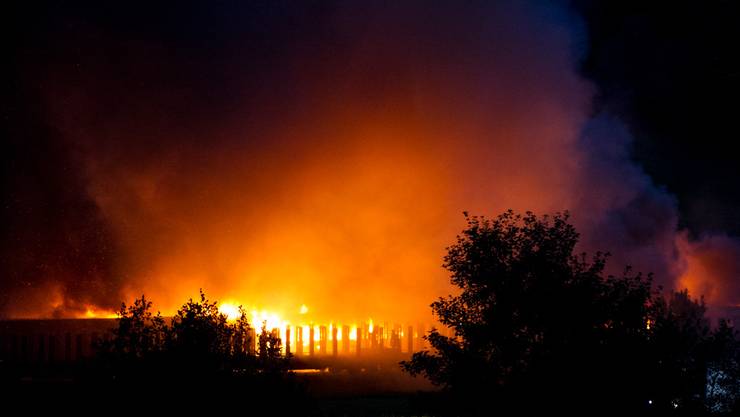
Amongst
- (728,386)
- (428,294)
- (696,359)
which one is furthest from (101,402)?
(428,294)

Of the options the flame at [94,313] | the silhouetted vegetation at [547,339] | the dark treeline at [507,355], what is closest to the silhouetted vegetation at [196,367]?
the dark treeline at [507,355]

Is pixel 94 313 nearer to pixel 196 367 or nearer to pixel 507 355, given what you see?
pixel 196 367

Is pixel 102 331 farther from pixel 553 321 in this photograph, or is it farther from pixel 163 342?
pixel 553 321

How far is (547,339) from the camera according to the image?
26.4 meters

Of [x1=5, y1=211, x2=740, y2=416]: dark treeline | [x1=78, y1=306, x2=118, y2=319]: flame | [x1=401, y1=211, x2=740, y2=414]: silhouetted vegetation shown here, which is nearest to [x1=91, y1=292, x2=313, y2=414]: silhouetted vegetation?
[x1=5, y1=211, x2=740, y2=416]: dark treeline

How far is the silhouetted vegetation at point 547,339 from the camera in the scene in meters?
26.1

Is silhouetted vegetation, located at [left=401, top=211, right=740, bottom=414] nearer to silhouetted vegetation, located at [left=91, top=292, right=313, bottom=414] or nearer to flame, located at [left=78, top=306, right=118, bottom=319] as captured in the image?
silhouetted vegetation, located at [left=91, top=292, right=313, bottom=414]

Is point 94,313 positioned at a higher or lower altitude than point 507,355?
higher

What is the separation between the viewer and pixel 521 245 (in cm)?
2861

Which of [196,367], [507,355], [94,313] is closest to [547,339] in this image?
[507,355]

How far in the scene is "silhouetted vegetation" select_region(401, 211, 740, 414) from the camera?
2611 centimetres

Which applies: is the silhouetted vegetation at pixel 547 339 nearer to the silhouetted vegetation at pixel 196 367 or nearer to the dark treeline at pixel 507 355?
the dark treeline at pixel 507 355

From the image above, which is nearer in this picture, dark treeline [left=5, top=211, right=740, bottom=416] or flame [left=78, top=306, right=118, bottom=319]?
dark treeline [left=5, top=211, right=740, bottom=416]

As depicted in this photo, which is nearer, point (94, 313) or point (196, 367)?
point (196, 367)
